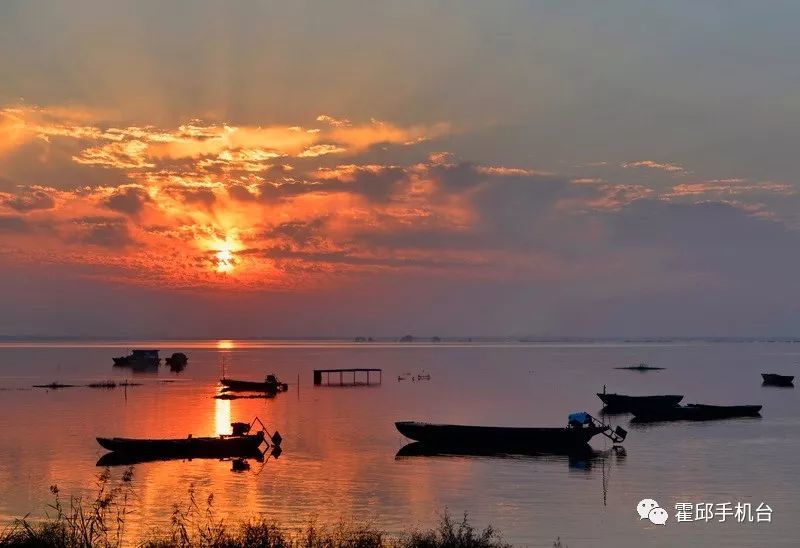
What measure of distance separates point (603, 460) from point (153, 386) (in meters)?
89.0

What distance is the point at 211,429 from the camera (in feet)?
250

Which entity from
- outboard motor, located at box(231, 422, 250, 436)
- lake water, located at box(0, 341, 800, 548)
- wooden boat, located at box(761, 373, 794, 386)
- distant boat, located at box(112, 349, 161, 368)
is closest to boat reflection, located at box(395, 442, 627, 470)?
lake water, located at box(0, 341, 800, 548)

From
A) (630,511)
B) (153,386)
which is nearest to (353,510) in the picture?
(630,511)

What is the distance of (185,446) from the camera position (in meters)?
56.1

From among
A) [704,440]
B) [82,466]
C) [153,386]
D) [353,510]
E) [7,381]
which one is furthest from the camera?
[7,381]

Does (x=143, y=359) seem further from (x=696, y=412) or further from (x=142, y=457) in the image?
(x=142, y=457)

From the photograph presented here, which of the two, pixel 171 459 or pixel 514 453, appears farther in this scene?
pixel 514 453

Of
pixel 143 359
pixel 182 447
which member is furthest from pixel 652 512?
pixel 143 359

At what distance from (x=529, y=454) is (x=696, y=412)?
34.3 m

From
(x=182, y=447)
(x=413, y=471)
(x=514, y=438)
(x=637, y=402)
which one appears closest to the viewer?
(x=413, y=471)

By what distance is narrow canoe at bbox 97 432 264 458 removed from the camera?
55469mm

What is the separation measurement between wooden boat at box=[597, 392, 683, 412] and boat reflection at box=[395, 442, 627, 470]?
1098 inches

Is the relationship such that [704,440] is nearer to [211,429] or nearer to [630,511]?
[630,511]

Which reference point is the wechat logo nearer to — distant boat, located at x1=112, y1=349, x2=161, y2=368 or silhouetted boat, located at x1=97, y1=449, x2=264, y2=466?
silhouetted boat, located at x1=97, y1=449, x2=264, y2=466
